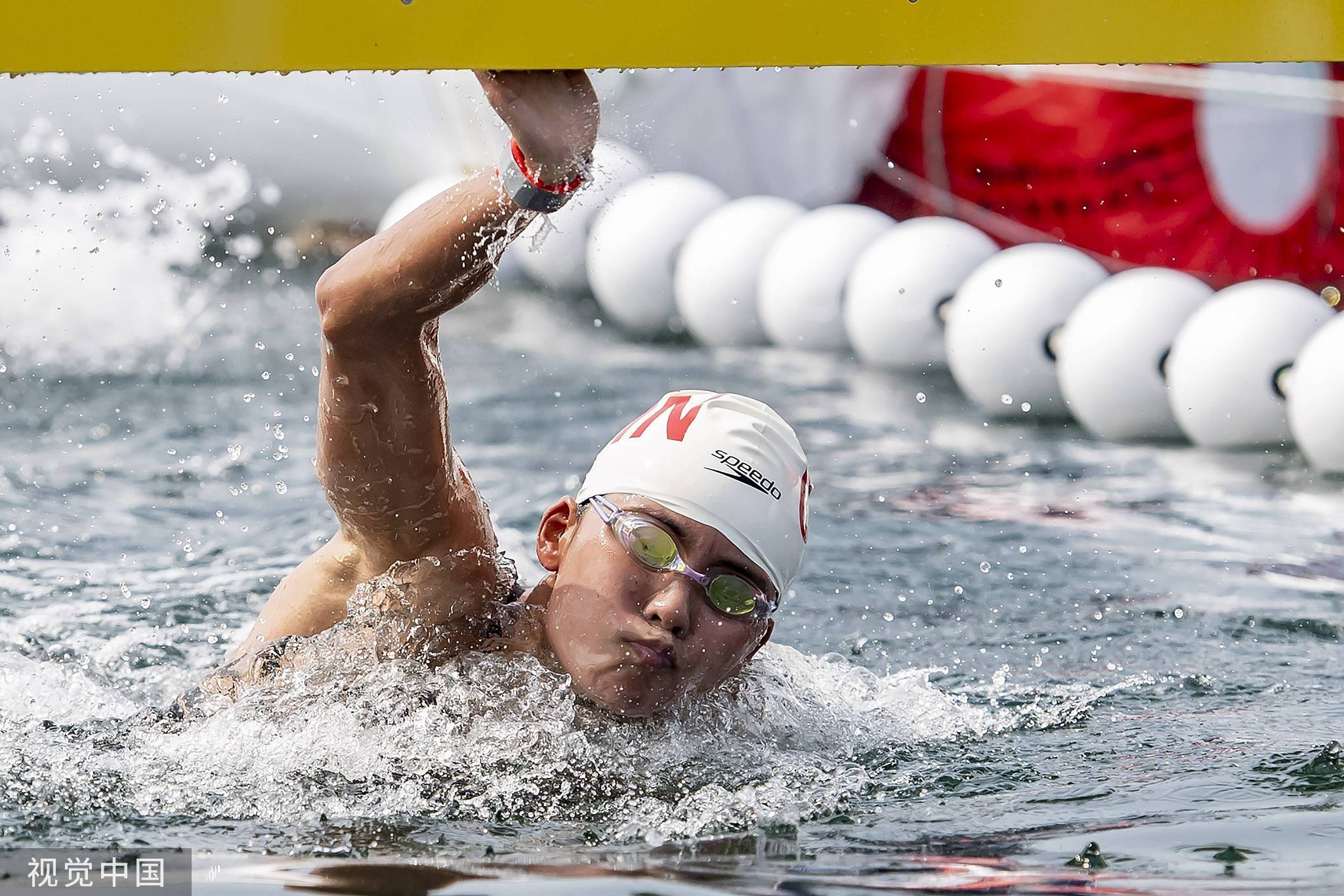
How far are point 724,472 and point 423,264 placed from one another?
64cm

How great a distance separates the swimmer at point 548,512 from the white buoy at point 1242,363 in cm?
327

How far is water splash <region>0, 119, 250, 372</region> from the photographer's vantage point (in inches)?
269

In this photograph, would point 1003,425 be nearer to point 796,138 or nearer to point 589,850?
point 796,138

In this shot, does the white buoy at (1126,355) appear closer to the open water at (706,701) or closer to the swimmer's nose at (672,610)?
the open water at (706,701)

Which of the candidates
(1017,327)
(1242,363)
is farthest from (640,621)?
(1017,327)

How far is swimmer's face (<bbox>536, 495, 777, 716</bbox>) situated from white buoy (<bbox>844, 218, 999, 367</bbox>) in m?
4.03

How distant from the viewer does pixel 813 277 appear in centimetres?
652

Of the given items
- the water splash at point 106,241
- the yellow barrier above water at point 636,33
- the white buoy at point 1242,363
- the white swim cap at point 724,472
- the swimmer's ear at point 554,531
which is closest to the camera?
the yellow barrier above water at point 636,33

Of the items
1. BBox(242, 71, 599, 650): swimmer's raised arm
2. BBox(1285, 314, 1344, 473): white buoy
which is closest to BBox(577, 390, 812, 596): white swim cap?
BBox(242, 71, 599, 650): swimmer's raised arm

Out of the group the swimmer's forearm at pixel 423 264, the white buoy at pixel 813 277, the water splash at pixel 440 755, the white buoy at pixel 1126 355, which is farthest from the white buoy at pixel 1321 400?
the swimmer's forearm at pixel 423 264

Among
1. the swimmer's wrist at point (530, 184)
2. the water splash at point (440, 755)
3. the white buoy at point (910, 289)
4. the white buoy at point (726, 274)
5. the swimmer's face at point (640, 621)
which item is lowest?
the water splash at point (440, 755)

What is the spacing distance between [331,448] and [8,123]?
22.6ft

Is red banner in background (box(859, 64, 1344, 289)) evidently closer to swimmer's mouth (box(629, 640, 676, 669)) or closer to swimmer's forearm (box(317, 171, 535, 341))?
swimmer's mouth (box(629, 640, 676, 669))

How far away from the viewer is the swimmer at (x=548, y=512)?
1886mm
